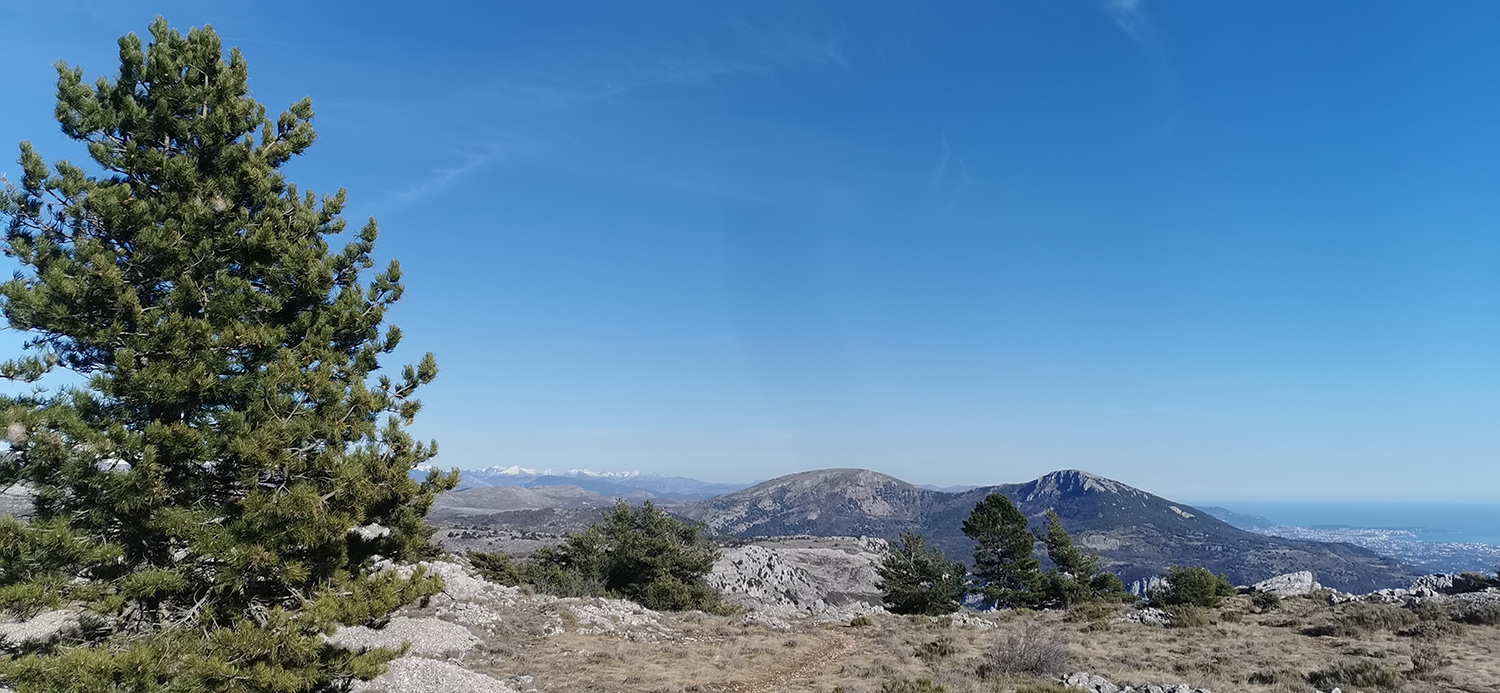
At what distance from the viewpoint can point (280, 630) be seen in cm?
841

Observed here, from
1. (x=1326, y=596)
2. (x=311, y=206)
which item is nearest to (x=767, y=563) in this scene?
(x=1326, y=596)

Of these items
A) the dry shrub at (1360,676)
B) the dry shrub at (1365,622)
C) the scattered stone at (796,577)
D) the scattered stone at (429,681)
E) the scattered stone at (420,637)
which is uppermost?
the dry shrub at (1360,676)

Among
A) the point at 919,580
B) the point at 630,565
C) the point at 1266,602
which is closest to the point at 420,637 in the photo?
the point at 630,565

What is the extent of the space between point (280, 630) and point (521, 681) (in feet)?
28.3

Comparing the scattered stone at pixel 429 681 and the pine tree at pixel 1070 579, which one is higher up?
the scattered stone at pixel 429 681

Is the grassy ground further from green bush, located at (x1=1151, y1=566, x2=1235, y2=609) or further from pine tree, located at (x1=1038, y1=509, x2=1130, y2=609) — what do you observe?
pine tree, located at (x1=1038, y1=509, x2=1130, y2=609)

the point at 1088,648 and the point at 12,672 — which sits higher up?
the point at 12,672

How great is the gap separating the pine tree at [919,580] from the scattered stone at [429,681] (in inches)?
1237

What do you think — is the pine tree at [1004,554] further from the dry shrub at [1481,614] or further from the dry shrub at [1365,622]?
the dry shrub at [1481,614]

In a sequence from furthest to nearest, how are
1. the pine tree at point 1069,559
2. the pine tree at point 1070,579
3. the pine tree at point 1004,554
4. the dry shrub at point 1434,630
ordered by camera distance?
1. the pine tree at point 1069,559
2. the pine tree at point 1004,554
3. the pine tree at point 1070,579
4. the dry shrub at point 1434,630

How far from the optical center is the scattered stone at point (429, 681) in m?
13.7

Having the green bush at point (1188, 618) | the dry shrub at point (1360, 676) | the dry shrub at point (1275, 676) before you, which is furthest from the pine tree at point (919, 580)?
the dry shrub at point (1360, 676)

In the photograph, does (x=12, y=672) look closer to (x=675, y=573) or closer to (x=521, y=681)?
(x=521, y=681)

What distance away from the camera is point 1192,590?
3189 centimetres
